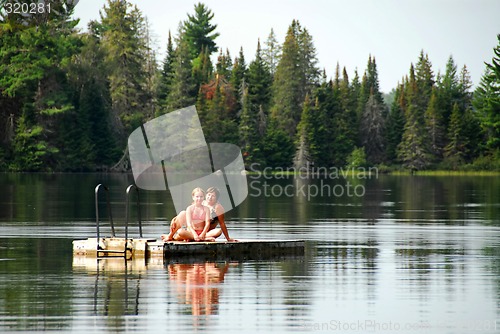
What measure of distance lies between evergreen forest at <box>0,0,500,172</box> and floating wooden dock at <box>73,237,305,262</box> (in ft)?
231

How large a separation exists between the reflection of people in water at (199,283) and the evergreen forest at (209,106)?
72751mm

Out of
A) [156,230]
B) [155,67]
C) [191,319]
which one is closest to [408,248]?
[156,230]

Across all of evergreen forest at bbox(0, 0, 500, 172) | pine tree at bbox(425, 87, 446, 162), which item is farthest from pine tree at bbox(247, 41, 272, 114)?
pine tree at bbox(425, 87, 446, 162)

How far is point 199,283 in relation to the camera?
1686 centimetres

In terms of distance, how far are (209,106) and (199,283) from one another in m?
91.8

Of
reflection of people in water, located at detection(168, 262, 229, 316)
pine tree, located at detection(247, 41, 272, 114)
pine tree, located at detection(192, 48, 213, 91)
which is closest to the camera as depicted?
reflection of people in water, located at detection(168, 262, 229, 316)

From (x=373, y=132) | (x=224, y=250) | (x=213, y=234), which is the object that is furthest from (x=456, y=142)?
(x=224, y=250)

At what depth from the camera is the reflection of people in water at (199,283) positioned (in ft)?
48.9

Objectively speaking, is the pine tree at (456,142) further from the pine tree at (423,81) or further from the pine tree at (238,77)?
the pine tree at (238,77)

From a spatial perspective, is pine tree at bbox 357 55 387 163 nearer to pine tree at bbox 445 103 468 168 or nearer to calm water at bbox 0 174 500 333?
pine tree at bbox 445 103 468 168

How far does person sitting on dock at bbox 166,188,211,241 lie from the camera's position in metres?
20.6

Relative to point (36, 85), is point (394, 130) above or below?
below

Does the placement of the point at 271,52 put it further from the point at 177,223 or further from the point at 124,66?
the point at 177,223
